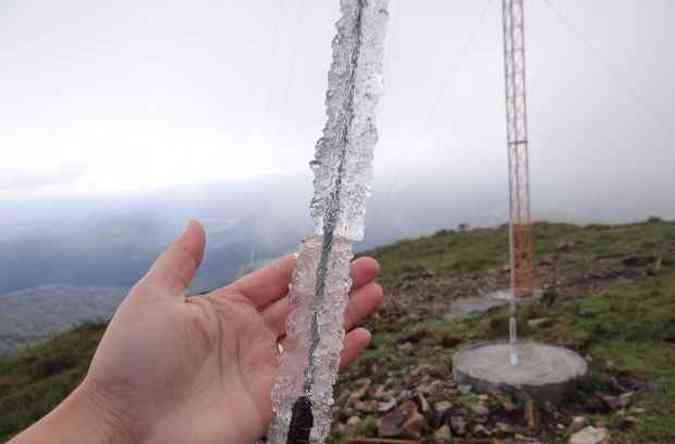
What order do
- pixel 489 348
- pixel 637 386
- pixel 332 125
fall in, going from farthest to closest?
pixel 489 348, pixel 637 386, pixel 332 125

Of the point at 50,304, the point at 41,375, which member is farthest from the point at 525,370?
the point at 50,304

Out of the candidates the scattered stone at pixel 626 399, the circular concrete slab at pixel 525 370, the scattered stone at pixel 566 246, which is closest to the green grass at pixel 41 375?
the circular concrete slab at pixel 525 370

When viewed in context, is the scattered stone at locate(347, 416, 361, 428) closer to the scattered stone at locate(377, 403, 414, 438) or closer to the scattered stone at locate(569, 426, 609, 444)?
the scattered stone at locate(377, 403, 414, 438)

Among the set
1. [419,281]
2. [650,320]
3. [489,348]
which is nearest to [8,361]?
[419,281]

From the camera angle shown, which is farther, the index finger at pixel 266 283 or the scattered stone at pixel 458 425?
the scattered stone at pixel 458 425

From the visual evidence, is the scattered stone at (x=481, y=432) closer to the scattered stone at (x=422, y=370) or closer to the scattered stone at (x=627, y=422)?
the scattered stone at (x=627, y=422)

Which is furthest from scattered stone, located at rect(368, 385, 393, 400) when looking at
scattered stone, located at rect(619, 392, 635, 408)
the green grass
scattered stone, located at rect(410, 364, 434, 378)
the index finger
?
the green grass

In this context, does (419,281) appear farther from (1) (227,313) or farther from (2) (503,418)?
(1) (227,313)

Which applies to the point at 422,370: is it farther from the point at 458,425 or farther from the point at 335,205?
the point at 335,205
